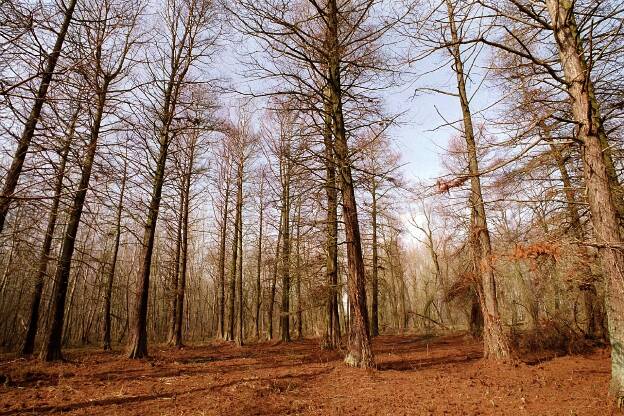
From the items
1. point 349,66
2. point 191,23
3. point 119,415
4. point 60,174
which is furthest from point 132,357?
point 191,23

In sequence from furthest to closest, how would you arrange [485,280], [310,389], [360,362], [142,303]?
[142,303] → [485,280] → [360,362] → [310,389]

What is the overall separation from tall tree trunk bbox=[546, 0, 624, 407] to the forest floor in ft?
2.88

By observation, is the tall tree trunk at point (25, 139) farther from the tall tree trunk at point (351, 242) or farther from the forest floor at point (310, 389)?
the tall tree trunk at point (351, 242)

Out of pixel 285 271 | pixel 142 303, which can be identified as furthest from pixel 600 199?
pixel 285 271

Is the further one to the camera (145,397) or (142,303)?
(142,303)

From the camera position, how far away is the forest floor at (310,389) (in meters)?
4.77

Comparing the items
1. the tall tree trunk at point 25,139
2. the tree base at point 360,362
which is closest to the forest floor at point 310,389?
the tree base at point 360,362

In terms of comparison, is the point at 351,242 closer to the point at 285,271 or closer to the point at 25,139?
the point at 25,139

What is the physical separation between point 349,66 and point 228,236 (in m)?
13.1

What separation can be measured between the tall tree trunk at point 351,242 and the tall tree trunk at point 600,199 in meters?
4.12

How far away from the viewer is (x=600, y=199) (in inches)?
168

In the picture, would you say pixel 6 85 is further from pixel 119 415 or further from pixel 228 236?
pixel 228 236

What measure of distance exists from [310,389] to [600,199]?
203 inches

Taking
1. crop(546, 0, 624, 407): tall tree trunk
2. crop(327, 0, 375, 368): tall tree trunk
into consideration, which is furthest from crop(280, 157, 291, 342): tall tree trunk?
crop(546, 0, 624, 407): tall tree trunk
